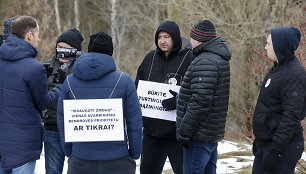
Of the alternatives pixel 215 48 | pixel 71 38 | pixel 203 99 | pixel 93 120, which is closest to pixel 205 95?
pixel 203 99

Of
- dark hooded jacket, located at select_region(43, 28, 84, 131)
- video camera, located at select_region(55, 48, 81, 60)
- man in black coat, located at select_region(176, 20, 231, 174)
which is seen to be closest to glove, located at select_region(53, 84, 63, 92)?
dark hooded jacket, located at select_region(43, 28, 84, 131)

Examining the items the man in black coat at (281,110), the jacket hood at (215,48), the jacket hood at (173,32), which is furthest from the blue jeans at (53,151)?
the man in black coat at (281,110)

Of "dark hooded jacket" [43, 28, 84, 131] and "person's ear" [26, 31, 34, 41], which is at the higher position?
"person's ear" [26, 31, 34, 41]

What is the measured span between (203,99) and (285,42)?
84cm

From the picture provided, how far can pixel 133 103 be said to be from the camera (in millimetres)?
2963

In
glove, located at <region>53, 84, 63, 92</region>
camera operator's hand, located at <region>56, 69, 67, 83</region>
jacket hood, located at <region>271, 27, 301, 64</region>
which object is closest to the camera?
jacket hood, located at <region>271, 27, 301, 64</region>

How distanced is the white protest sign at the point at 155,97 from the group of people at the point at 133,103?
0.27 feet

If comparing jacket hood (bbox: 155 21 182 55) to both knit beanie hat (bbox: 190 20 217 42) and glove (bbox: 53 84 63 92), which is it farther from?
glove (bbox: 53 84 63 92)

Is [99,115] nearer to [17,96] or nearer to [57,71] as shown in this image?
[17,96]

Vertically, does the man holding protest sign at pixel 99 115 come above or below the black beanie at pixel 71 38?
below

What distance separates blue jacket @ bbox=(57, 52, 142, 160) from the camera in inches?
113

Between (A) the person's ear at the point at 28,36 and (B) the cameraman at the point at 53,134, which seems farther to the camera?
(B) the cameraman at the point at 53,134

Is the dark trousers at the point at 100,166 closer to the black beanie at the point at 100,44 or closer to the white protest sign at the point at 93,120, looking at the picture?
the white protest sign at the point at 93,120

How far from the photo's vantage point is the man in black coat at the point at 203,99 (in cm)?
341
